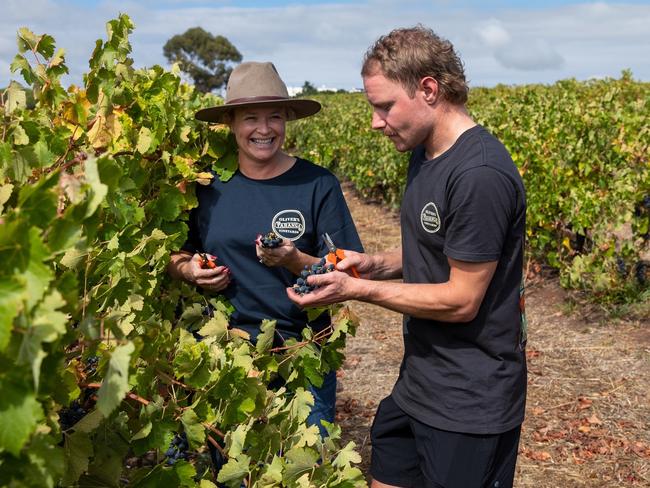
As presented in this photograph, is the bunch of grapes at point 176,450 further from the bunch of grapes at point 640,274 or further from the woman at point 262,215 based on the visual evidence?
the bunch of grapes at point 640,274

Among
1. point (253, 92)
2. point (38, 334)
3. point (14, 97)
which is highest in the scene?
point (253, 92)

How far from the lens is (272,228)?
129 inches

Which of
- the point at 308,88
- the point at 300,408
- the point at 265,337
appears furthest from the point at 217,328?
the point at 308,88

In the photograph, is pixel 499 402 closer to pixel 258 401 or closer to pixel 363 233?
pixel 258 401

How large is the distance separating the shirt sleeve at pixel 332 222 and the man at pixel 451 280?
0.49 metres

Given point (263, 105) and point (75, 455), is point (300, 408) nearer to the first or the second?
point (75, 455)

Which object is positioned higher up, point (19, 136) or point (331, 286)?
point (19, 136)

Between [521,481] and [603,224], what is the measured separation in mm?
3259

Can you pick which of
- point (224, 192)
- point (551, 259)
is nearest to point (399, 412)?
point (224, 192)

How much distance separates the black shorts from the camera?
274cm

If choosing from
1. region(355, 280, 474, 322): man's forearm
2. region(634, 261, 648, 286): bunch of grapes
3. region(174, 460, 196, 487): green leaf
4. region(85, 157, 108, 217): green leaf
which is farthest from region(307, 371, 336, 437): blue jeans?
region(634, 261, 648, 286): bunch of grapes

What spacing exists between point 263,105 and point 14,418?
2347mm

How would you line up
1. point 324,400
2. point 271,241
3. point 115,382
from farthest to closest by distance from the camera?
point 324,400 → point 271,241 → point 115,382

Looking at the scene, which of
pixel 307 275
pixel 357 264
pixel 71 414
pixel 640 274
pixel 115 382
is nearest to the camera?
pixel 115 382
